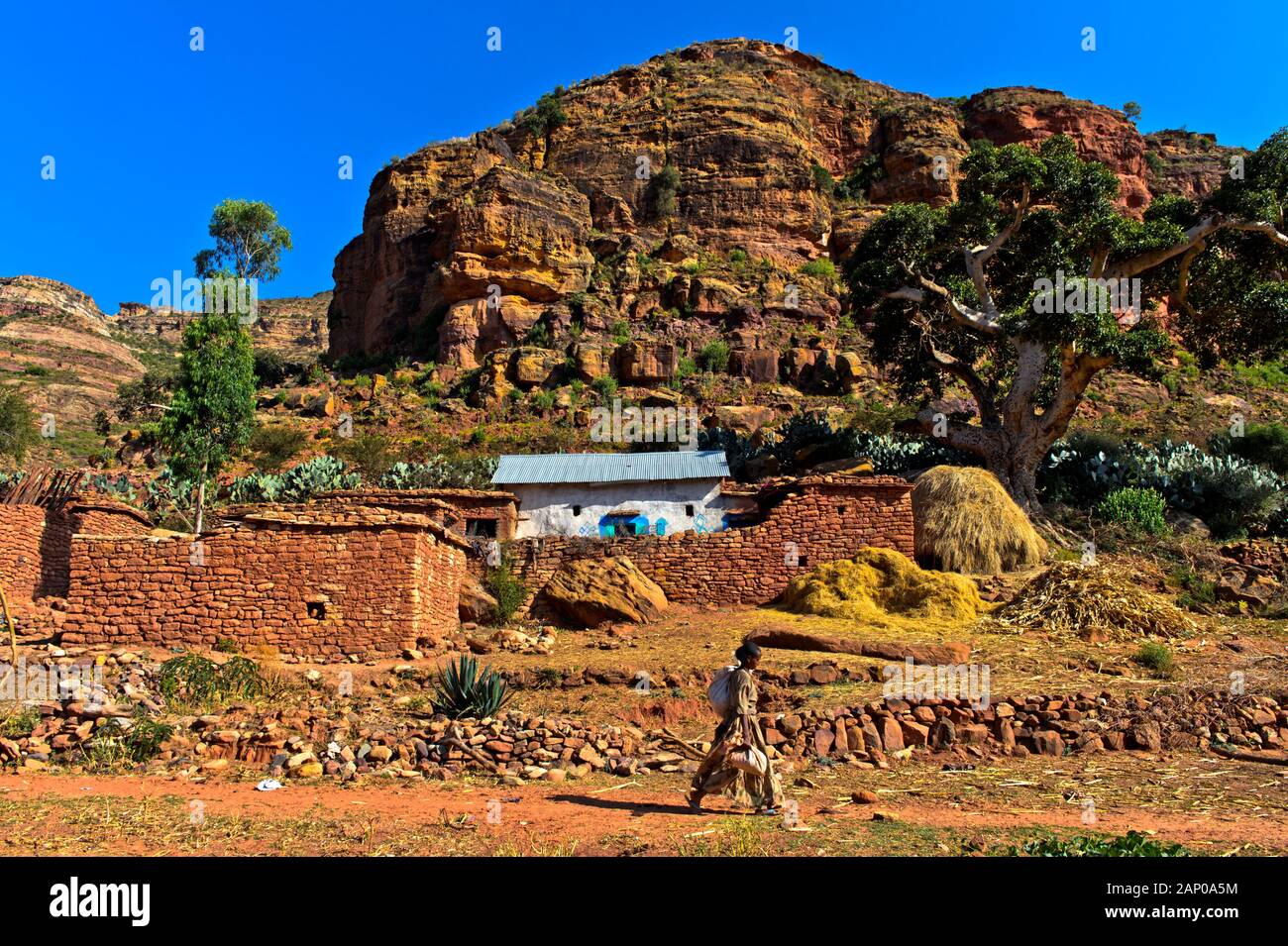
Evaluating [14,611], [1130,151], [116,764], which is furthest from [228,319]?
[1130,151]

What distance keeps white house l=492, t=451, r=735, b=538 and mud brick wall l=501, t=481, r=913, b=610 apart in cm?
490

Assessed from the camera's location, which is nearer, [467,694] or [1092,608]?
[467,694]

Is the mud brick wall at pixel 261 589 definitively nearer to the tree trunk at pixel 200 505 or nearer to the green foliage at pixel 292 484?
the tree trunk at pixel 200 505

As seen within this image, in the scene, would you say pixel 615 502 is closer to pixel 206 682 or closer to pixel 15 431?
pixel 206 682

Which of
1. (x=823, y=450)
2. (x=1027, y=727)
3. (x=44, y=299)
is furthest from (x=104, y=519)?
(x=44, y=299)

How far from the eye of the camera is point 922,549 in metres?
16.2

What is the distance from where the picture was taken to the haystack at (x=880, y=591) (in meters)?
13.6

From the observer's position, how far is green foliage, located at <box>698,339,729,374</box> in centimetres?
4022

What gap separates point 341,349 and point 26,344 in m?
23.4

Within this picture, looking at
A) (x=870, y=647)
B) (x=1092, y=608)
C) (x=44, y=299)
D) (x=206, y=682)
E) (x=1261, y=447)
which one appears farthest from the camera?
(x=44, y=299)

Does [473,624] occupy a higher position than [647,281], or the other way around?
[647,281]

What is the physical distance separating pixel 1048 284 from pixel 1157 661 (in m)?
12.7

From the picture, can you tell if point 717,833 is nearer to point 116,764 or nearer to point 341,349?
point 116,764

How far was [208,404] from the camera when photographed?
2102 centimetres
